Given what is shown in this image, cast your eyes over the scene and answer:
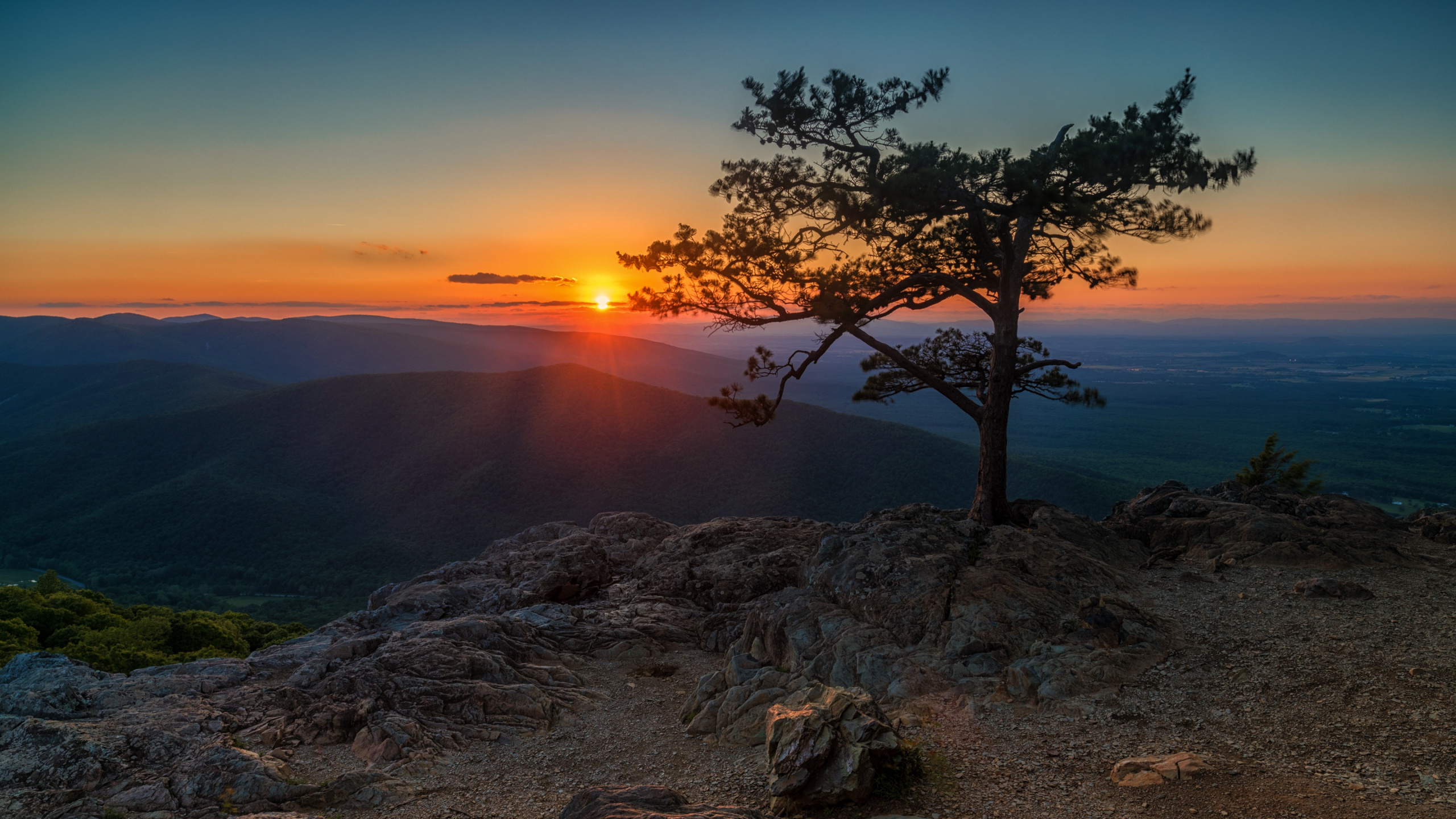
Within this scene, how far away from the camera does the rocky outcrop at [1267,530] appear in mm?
16625

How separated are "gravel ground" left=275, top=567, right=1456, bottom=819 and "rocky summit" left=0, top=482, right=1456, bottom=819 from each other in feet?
0.24

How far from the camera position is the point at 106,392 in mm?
159375

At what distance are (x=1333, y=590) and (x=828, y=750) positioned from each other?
12.9 meters

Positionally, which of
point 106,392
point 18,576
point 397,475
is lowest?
point 18,576

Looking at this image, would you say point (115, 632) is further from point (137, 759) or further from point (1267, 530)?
point (1267, 530)

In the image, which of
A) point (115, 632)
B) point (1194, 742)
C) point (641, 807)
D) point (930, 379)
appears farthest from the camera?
point (115, 632)

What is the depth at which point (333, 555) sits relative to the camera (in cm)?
8188

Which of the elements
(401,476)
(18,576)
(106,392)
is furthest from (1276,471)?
(106,392)

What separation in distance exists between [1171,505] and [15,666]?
100ft

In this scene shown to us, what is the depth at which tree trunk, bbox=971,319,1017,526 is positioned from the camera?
18.7 metres

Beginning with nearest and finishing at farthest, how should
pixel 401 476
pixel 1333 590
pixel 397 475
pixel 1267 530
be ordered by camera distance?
pixel 1333 590 → pixel 1267 530 → pixel 401 476 → pixel 397 475

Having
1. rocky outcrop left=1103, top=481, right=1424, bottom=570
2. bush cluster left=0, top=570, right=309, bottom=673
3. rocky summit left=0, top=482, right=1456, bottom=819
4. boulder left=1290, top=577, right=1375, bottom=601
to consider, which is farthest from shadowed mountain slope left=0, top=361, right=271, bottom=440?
boulder left=1290, top=577, right=1375, bottom=601

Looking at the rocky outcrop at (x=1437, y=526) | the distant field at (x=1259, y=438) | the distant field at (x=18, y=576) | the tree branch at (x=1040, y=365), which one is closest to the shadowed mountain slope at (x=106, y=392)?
the distant field at (x=18, y=576)

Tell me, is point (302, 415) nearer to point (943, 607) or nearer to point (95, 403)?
point (95, 403)
